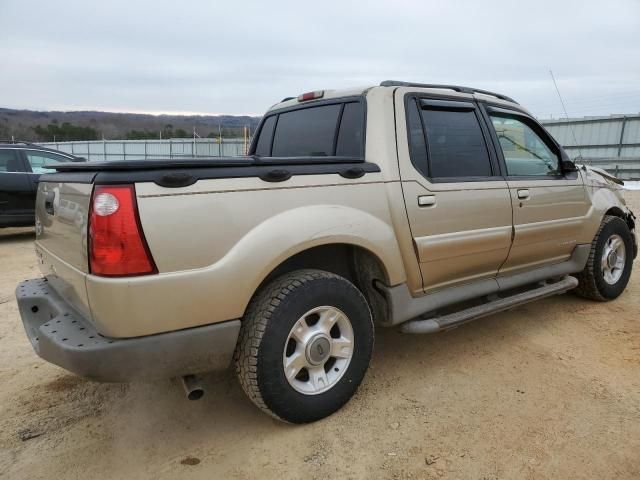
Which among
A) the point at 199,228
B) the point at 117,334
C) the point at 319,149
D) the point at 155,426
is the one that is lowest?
the point at 155,426

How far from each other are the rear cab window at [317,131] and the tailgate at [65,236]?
1.30 metres

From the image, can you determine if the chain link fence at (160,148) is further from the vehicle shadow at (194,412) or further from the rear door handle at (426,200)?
the rear door handle at (426,200)

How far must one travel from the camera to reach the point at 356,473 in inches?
86.1

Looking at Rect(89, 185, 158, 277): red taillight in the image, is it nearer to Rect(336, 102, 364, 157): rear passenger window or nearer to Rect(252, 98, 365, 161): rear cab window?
Rect(252, 98, 365, 161): rear cab window

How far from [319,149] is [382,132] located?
23.1 inches

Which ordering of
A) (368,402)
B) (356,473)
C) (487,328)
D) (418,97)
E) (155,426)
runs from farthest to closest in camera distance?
1. (487,328)
2. (418,97)
3. (368,402)
4. (155,426)
5. (356,473)

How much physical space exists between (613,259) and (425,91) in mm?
2842

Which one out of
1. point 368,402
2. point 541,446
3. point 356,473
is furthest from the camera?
point 368,402

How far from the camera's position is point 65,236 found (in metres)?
2.33

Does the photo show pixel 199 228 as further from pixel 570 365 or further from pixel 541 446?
pixel 570 365

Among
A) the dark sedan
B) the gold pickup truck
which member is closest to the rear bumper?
the gold pickup truck

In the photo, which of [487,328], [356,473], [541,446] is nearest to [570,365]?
[487,328]

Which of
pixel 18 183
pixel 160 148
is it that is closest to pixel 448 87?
pixel 18 183

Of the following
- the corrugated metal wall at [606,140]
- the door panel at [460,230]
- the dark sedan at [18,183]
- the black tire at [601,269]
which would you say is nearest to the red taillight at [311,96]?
the door panel at [460,230]
